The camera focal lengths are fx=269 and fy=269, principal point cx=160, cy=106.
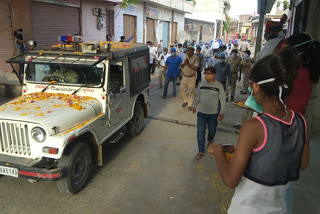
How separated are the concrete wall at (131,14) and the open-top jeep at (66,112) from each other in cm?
1163

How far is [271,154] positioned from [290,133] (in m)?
0.18

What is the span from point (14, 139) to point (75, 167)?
91 cm

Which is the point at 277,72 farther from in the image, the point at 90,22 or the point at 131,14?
the point at 131,14

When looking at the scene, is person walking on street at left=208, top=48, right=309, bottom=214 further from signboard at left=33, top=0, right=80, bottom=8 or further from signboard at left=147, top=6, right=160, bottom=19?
signboard at left=147, top=6, right=160, bottom=19

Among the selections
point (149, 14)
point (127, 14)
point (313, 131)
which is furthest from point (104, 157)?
point (149, 14)

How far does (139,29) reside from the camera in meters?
A: 19.3

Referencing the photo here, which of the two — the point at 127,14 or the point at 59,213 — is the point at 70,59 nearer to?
the point at 59,213

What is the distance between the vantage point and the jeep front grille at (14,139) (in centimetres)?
360

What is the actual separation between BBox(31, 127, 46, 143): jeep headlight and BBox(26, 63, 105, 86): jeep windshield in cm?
137

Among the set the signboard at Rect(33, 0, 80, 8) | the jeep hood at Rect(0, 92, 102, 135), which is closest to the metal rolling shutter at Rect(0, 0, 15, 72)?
the signboard at Rect(33, 0, 80, 8)

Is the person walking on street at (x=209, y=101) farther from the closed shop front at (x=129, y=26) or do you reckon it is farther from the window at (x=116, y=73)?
the closed shop front at (x=129, y=26)

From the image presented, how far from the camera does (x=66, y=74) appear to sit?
4.77 metres

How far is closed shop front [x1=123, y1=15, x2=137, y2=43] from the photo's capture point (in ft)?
57.8

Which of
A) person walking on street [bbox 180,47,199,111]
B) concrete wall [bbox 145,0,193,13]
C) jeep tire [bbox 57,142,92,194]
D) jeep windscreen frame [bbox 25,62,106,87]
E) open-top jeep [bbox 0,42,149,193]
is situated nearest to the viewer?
open-top jeep [bbox 0,42,149,193]
